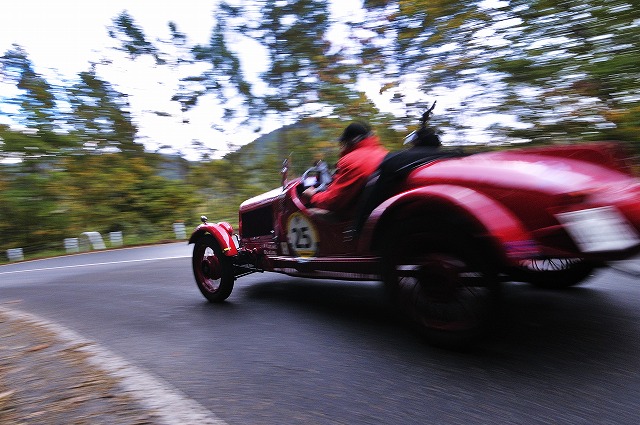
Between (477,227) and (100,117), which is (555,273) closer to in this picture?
(477,227)

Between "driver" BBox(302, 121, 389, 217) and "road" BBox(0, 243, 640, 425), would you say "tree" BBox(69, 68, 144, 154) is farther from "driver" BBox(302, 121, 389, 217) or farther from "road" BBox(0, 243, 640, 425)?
"driver" BBox(302, 121, 389, 217)

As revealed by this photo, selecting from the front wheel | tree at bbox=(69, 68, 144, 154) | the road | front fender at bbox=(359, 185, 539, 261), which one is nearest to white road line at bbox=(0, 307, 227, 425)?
the road

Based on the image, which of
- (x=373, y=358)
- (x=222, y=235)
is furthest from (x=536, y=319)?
(x=222, y=235)

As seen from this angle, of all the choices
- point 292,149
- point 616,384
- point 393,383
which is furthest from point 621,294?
point 292,149

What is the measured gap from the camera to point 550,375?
221 cm

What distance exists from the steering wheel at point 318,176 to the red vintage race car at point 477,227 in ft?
1.81

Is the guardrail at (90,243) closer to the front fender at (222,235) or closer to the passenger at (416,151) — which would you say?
the front fender at (222,235)

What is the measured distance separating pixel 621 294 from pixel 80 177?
57.8 feet

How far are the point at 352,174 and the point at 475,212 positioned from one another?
1.09 meters

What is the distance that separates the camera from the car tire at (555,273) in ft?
8.92

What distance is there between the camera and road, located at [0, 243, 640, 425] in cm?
200

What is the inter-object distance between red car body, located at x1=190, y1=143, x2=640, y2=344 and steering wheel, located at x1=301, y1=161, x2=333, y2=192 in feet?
1.53

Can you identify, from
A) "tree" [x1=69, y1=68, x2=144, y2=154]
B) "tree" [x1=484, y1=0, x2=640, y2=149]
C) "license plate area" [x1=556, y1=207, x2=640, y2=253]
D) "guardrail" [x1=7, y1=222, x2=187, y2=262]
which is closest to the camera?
"license plate area" [x1=556, y1=207, x2=640, y2=253]

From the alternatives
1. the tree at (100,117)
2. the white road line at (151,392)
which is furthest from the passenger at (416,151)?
the tree at (100,117)
